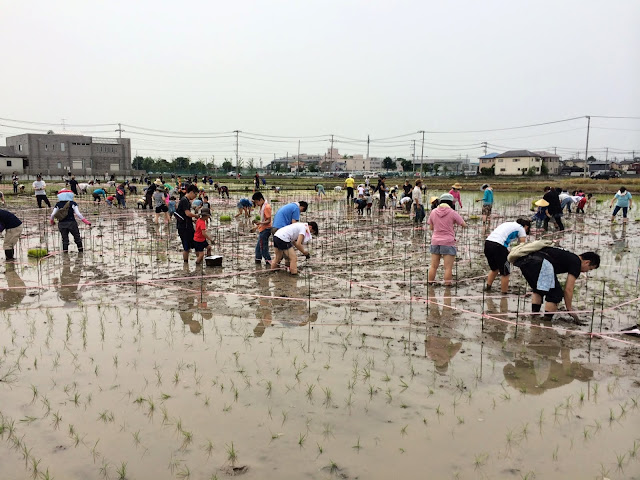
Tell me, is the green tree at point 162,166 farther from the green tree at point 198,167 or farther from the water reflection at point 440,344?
the water reflection at point 440,344

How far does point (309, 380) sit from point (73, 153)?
6619cm

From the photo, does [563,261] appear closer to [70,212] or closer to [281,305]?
[281,305]

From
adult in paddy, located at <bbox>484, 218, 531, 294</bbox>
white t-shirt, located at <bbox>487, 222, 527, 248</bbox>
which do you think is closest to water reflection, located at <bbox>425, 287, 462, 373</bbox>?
adult in paddy, located at <bbox>484, 218, 531, 294</bbox>

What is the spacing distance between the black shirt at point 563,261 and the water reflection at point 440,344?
1.41 meters

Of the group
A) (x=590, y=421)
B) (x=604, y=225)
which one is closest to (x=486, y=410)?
(x=590, y=421)

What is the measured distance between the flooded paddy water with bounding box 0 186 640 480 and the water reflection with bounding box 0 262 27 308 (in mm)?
51

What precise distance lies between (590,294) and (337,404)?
5.32m

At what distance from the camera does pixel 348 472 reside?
3.39m

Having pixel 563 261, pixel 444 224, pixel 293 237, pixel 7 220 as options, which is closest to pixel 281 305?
pixel 293 237

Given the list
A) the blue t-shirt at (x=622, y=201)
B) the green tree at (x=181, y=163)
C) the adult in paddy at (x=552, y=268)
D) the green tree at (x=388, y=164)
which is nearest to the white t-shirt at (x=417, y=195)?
the blue t-shirt at (x=622, y=201)

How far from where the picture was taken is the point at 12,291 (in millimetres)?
8008

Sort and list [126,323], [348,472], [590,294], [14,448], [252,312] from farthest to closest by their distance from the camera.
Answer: [590,294], [252,312], [126,323], [14,448], [348,472]

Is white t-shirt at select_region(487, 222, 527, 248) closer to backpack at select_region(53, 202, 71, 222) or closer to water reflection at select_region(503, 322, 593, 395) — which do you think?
water reflection at select_region(503, 322, 593, 395)

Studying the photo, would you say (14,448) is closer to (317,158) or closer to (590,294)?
(590,294)
